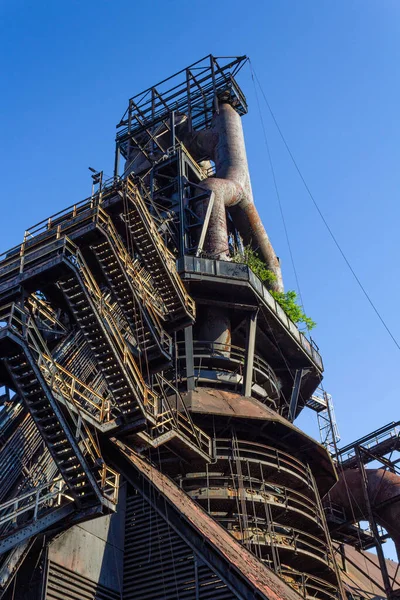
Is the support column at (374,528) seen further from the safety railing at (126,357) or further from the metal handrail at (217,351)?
the safety railing at (126,357)

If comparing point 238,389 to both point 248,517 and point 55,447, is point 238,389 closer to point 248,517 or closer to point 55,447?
point 248,517

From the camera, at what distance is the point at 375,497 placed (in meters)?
28.2

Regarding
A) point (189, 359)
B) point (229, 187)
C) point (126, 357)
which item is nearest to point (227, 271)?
point (189, 359)

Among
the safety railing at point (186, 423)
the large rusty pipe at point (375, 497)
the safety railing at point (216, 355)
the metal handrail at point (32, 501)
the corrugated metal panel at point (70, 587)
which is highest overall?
the safety railing at point (216, 355)

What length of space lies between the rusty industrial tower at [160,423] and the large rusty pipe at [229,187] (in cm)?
18

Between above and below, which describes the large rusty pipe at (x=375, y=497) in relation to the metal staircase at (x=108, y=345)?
above

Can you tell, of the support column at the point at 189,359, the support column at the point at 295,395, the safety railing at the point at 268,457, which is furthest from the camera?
the support column at the point at 295,395

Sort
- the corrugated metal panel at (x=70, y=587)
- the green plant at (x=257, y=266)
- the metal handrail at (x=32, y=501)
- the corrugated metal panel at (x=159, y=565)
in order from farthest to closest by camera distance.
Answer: the green plant at (x=257, y=266)
the corrugated metal panel at (x=159, y=565)
the corrugated metal panel at (x=70, y=587)
the metal handrail at (x=32, y=501)

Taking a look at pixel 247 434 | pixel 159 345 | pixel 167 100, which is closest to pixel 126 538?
pixel 159 345

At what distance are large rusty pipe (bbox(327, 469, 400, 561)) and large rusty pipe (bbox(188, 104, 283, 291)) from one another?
8.77 meters

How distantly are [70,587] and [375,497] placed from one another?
1738cm

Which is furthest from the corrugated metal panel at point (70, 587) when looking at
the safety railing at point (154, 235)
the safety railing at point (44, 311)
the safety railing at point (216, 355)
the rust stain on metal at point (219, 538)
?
the safety railing at point (216, 355)

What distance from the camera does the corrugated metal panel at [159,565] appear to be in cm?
1402

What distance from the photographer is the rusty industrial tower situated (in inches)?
529
